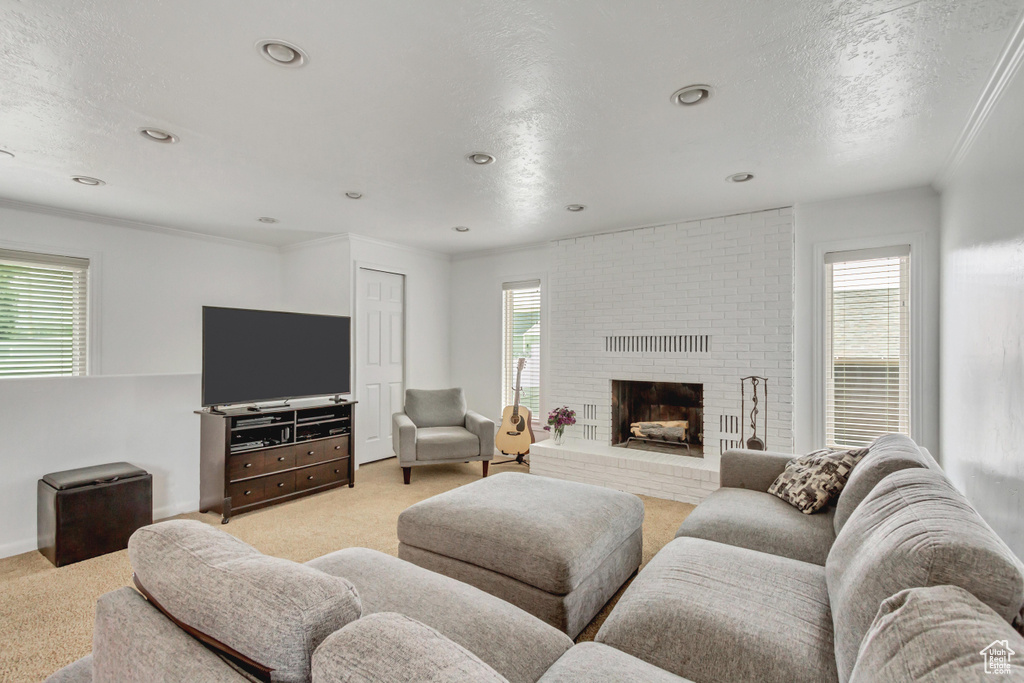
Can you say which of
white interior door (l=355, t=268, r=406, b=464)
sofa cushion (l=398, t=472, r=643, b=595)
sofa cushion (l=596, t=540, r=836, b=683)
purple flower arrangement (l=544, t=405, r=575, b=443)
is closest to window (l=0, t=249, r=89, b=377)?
white interior door (l=355, t=268, r=406, b=464)

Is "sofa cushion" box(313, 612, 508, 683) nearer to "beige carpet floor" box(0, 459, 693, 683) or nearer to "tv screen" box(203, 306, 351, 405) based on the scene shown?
"beige carpet floor" box(0, 459, 693, 683)

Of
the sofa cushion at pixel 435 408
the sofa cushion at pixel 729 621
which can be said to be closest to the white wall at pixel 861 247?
the sofa cushion at pixel 729 621

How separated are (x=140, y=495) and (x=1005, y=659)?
3.89 meters

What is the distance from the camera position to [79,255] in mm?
4109

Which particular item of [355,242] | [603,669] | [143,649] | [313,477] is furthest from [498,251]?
[143,649]

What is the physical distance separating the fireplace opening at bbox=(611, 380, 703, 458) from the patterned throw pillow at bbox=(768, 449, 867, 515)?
5.91 ft

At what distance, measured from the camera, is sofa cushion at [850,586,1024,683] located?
0.71 metres

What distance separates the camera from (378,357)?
5.27 m

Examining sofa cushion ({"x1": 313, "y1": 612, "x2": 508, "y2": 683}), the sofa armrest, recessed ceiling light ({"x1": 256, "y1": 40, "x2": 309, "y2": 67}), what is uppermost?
recessed ceiling light ({"x1": 256, "y1": 40, "x2": 309, "y2": 67})

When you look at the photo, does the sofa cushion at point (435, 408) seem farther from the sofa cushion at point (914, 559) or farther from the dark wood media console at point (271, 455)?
the sofa cushion at point (914, 559)

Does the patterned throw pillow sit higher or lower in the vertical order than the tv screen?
lower

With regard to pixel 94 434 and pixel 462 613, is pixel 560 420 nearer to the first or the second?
pixel 462 613

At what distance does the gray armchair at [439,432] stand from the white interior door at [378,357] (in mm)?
474

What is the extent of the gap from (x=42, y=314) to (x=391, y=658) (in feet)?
16.3
